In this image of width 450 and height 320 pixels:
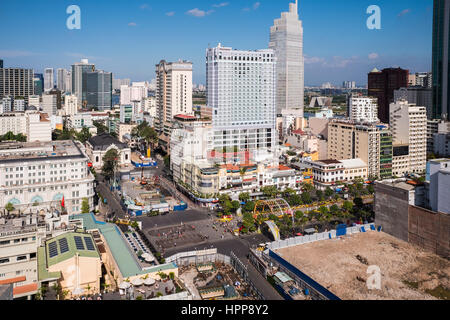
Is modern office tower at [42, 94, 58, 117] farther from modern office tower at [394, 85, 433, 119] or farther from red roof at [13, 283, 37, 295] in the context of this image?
red roof at [13, 283, 37, 295]

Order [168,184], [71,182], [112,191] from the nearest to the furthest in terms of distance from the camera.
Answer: [71,182] < [112,191] < [168,184]

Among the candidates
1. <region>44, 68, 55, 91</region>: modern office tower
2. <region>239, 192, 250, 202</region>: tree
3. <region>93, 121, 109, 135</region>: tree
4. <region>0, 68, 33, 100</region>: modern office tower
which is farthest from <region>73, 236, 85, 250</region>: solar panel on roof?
<region>44, 68, 55, 91</region>: modern office tower

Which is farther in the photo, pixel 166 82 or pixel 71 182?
pixel 166 82

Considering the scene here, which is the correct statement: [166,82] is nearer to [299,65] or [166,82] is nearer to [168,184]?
[168,184]

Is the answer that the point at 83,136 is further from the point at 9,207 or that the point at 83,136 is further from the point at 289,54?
the point at 289,54
